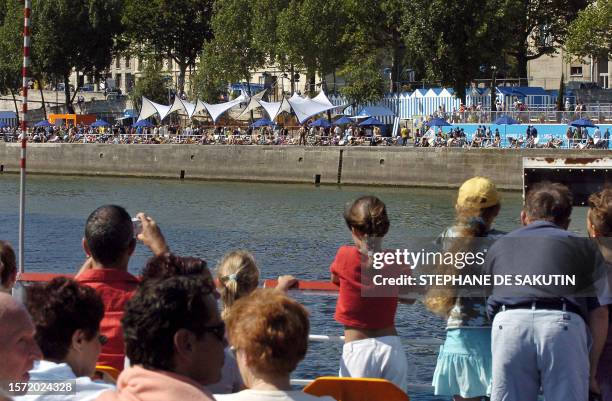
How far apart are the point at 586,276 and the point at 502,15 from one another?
5250 cm

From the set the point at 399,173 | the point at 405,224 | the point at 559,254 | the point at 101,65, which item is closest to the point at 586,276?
the point at 559,254

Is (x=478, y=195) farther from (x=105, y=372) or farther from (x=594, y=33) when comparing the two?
(x=594, y=33)

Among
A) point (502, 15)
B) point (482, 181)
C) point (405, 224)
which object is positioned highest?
point (502, 15)

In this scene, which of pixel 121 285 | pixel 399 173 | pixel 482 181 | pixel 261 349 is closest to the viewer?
pixel 261 349

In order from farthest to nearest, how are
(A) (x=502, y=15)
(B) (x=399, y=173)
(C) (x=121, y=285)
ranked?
(A) (x=502, y=15), (B) (x=399, y=173), (C) (x=121, y=285)

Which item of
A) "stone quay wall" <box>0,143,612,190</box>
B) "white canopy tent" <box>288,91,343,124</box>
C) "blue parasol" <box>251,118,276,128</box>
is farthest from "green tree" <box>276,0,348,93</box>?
"stone quay wall" <box>0,143,612,190</box>

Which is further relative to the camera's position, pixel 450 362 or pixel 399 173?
pixel 399 173

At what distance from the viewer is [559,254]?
6.02 metres

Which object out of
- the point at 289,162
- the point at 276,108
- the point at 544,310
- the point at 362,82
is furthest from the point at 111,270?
the point at 362,82

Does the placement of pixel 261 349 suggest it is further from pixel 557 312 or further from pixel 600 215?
pixel 600 215

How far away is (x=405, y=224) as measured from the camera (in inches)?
1426

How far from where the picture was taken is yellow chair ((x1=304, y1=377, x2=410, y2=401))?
5527mm

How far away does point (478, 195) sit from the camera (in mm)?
6535

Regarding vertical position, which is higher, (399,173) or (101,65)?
(101,65)
